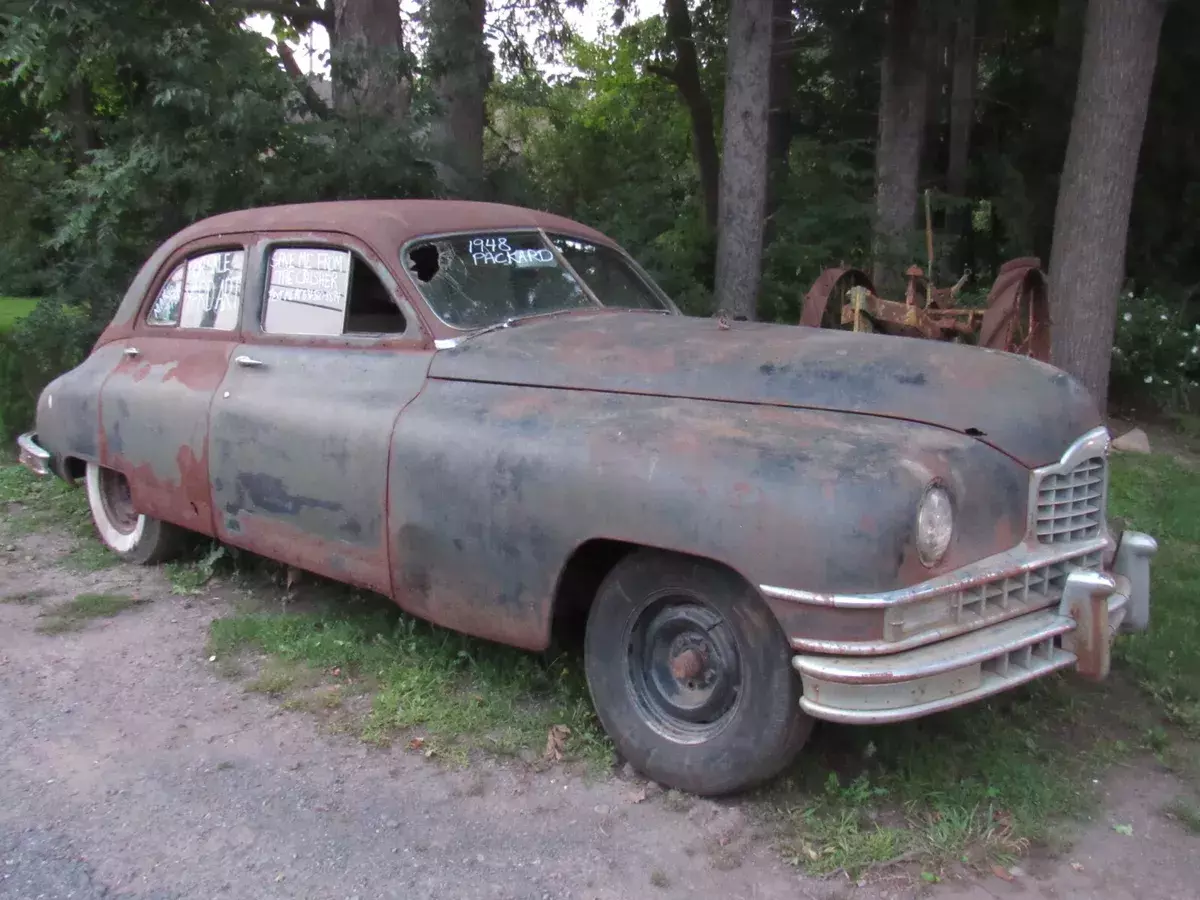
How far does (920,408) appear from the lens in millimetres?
3189

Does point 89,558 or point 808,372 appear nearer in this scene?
point 808,372

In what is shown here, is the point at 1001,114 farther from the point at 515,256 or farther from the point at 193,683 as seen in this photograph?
the point at 193,683

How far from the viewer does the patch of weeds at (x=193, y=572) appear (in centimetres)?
529

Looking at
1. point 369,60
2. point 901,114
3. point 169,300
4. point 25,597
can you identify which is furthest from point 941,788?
point 901,114

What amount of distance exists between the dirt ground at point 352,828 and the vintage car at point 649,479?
13.4 inches

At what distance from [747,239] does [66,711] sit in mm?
6206

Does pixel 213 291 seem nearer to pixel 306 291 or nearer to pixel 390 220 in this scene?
pixel 306 291

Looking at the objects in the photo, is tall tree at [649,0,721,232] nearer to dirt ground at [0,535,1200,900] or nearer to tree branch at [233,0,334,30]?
tree branch at [233,0,334,30]

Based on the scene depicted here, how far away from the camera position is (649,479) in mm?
3170

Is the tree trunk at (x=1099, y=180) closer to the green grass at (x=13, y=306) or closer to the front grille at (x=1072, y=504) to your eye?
the front grille at (x=1072, y=504)

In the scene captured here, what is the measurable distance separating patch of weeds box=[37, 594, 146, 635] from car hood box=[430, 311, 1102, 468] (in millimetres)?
2271

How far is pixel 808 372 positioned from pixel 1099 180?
19.3 ft

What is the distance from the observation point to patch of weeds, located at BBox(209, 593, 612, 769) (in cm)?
370

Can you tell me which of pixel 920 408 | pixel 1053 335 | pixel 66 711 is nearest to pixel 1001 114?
pixel 1053 335
